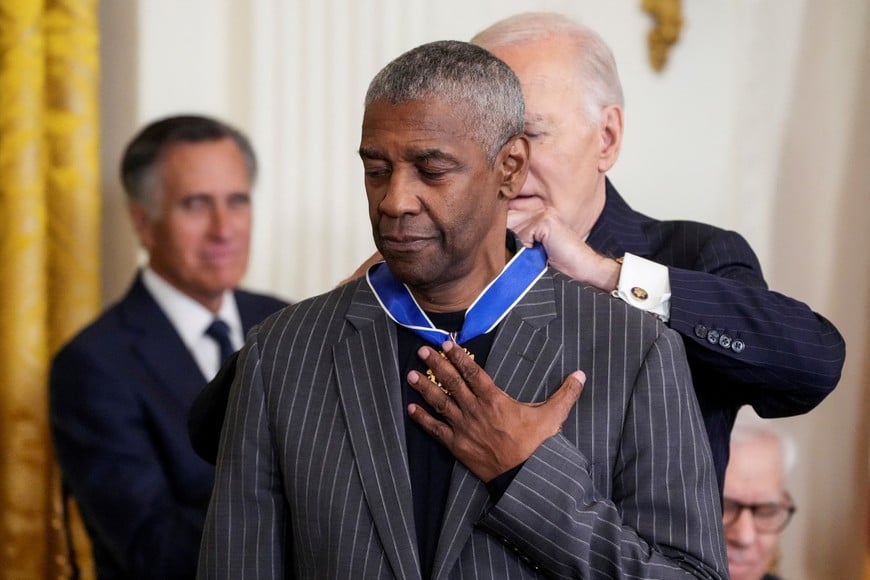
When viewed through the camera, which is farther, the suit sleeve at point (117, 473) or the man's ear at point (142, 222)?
the man's ear at point (142, 222)

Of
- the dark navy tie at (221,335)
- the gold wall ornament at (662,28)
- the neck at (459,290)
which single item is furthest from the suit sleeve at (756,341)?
the gold wall ornament at (662,28)

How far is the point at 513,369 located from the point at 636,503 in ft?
0.78

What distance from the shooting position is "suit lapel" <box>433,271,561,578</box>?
1.67 m

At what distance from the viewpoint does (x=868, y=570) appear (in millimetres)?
3656

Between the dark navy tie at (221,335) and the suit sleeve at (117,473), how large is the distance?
0.37m

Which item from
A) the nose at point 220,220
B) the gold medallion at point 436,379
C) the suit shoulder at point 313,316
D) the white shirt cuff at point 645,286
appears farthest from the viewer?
the nose at point 220,220

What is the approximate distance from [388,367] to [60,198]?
87.7 inches

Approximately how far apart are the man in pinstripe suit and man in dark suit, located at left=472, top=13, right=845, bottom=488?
247mm

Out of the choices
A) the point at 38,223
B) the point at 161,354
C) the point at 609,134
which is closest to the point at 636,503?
the point at 609,134

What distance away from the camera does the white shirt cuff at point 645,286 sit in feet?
6.64

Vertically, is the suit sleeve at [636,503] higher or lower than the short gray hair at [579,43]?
lower

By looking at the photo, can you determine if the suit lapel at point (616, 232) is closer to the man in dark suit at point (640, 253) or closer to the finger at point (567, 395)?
the man in dark suit at point (640, 253)

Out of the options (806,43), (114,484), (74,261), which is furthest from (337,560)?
(806,43)

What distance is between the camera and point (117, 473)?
3154mm
